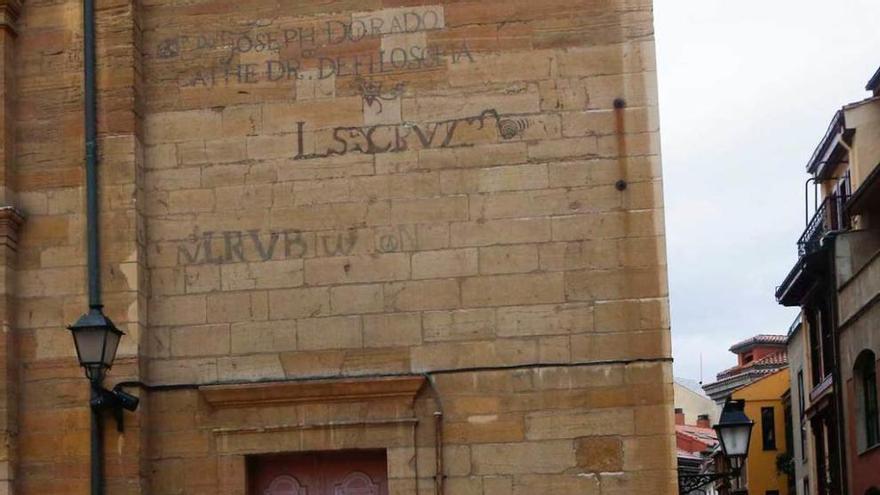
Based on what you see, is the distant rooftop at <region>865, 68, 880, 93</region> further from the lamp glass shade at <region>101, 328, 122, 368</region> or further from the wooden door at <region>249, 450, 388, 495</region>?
the lamp glass shade at <region>101, 328, 122, 368</region>

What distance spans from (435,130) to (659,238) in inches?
80.6

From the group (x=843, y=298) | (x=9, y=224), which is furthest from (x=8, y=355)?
(x=843, y=298)

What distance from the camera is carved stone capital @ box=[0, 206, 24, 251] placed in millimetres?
12898

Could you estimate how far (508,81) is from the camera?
13.0 metres

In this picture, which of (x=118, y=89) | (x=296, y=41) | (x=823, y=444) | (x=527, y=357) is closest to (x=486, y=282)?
(x=527, y=357)

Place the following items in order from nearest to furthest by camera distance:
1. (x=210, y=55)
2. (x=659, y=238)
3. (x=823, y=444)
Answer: (x=659, y=238) < (x=210, y=55) < (x=823, y=444)

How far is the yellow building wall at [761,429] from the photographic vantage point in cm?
4741

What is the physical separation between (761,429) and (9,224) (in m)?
38.1

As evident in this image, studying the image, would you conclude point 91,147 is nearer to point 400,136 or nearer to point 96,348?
point 96,348

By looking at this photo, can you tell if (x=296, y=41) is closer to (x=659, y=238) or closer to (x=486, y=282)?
(x=486, y=282)

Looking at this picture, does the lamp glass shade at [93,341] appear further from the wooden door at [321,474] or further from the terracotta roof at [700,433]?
the terracotta roof at [700,433]

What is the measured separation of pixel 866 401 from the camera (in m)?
28.5

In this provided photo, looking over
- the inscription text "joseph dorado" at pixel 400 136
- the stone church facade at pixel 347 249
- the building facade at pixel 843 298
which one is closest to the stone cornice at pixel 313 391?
the stone church facade at pixel 347 249

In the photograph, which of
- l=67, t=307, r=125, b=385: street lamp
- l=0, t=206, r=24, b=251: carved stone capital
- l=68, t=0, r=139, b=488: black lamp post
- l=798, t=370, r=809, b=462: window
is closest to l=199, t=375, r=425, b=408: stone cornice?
l=68, t=0, r=139, b=488: black lamp post
